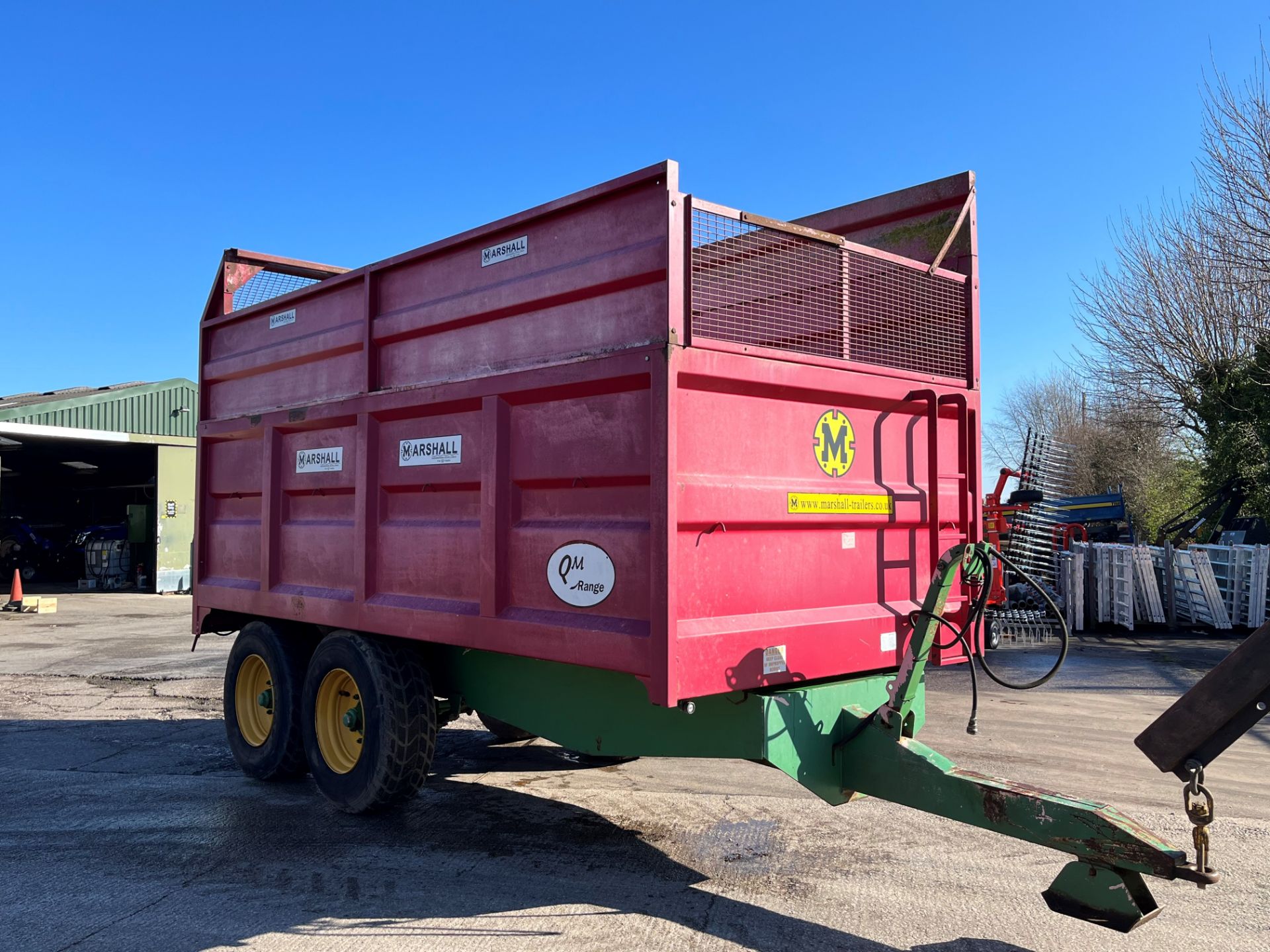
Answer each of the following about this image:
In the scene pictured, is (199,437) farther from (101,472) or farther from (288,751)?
(101,472)

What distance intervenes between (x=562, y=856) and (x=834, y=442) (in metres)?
2.30

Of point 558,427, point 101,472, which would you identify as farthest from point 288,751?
point 101,472

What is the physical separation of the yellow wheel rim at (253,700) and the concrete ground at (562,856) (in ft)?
0.96

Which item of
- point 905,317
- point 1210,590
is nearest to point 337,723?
point 905,317

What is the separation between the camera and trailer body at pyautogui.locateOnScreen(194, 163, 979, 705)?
3602 millimetres

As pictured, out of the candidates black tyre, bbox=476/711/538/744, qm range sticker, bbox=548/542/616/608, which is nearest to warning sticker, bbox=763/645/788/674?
qm range sticker, bbox=548/542/616/608

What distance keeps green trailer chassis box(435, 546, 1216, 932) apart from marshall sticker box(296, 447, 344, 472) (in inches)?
59.6

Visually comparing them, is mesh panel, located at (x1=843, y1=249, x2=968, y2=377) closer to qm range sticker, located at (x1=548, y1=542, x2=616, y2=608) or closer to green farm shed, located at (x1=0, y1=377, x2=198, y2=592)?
qm range sticker, located at (x1=548, y1=542, x2=616, y2=608)

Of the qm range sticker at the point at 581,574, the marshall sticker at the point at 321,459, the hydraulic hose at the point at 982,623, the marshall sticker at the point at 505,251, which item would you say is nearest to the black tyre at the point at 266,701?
the marshall sticker at the point at 321,459

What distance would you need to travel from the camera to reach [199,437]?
6.48 m

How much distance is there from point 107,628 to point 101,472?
1438cm

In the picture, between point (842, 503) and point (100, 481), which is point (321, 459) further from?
point (100, 481)

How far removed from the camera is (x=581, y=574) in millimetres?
3816

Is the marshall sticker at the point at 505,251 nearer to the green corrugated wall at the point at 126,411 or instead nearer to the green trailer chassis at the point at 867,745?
the green trailer chassis at the point at 867,745
